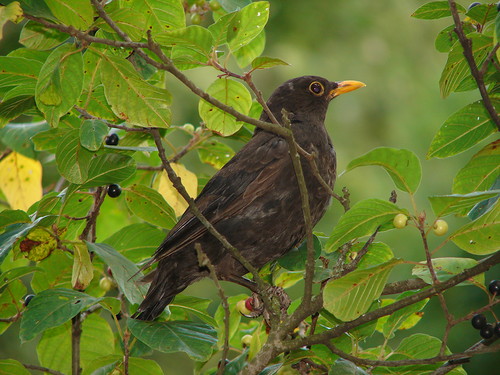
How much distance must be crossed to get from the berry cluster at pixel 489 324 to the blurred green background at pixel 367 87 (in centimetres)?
409

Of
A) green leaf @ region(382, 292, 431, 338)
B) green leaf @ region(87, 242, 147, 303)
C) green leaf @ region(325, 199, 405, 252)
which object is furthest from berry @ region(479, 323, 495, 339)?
green leaf @ region(87, 242, 147, 303)

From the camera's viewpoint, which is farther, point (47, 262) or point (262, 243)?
point (262, 243)

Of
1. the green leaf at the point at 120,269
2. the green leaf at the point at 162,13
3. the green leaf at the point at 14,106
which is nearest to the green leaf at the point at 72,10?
the green leaf at the point at 162,13

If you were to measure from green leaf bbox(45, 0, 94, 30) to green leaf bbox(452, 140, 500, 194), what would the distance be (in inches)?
67.8

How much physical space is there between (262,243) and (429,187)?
4.05 meters

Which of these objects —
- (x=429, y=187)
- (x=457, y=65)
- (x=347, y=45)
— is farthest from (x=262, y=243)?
(x=347, y=45)

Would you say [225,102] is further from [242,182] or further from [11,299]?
[11,299]

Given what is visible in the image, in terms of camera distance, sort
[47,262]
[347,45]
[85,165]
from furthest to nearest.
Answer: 1. [347,45]
2. [47,262]
3. [85,165]

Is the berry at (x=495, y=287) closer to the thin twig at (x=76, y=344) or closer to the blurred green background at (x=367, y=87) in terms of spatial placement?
the thin twig at (x=76, y=344)

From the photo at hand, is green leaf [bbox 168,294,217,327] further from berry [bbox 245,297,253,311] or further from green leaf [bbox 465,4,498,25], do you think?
green leaf [bbox 465,4,498,25]

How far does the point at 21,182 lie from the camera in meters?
4.21

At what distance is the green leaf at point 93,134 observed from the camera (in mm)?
3057

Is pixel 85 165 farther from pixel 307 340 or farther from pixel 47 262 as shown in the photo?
pixel 307 340

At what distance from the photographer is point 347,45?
9078 mm
